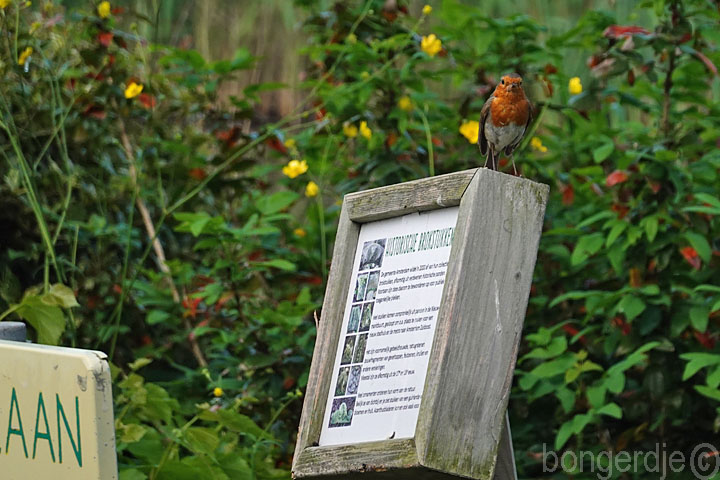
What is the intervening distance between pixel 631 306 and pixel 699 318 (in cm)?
17

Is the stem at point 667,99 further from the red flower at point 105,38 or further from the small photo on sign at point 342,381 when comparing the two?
the red flower at point 105,38

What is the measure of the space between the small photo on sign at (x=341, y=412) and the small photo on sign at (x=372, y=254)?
23cm

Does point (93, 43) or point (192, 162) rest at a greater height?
point (93, 43)

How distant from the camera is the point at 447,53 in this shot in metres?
3.11

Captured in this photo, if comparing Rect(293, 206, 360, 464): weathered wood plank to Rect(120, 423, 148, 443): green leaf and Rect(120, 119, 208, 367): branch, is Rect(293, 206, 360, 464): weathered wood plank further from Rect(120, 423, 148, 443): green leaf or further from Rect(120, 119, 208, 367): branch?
Rect(120, 119, 208, 367): branch

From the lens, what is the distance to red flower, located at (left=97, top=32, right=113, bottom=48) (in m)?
3.22

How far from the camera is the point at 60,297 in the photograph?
2.26 metres

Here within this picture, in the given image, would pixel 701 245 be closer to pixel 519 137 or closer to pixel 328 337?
pixel 519 137

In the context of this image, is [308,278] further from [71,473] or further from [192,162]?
[71,473]

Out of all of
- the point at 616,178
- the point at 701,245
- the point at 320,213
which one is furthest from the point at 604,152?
the point at 320,213

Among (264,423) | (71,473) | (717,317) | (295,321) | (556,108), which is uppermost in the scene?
(556,108)

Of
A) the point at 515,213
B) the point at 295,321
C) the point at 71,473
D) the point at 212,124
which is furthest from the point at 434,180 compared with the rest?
the point at 212,124

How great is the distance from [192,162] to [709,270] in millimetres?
1721

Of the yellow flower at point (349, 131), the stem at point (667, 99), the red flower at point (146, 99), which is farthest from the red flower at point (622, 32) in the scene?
the red flower at point (146, 99)
